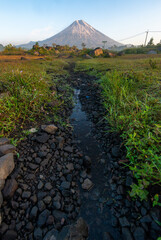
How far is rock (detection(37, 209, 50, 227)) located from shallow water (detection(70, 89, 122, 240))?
49 centimetres

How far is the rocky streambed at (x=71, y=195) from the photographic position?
149 cm

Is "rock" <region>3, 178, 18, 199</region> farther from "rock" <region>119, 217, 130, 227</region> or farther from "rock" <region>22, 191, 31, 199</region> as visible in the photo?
"rock" <region>119, 217, 130, 227</region>

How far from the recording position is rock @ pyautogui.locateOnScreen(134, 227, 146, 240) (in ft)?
4.46

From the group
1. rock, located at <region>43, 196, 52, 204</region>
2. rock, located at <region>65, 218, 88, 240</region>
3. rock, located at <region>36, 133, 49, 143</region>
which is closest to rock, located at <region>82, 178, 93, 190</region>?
rock, located at <region>65, 218, 88, 240</region>

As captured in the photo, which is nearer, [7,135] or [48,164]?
[48,164]

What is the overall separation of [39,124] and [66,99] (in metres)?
2.10

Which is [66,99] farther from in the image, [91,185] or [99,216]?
[99,216]

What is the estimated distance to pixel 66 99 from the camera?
4.97 meters

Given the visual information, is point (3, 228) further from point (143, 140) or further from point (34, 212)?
point (143, 140)

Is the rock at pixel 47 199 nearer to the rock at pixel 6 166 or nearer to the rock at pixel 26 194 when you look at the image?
the rock at pixel 26 194


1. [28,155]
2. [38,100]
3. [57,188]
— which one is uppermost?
[38,100]

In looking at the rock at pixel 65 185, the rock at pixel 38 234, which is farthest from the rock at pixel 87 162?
the rock at pixel 38 234

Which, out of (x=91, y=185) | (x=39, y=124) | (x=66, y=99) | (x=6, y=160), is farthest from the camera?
(x=66, y=99)

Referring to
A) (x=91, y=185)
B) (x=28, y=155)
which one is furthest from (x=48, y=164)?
(x=91, y=185)
